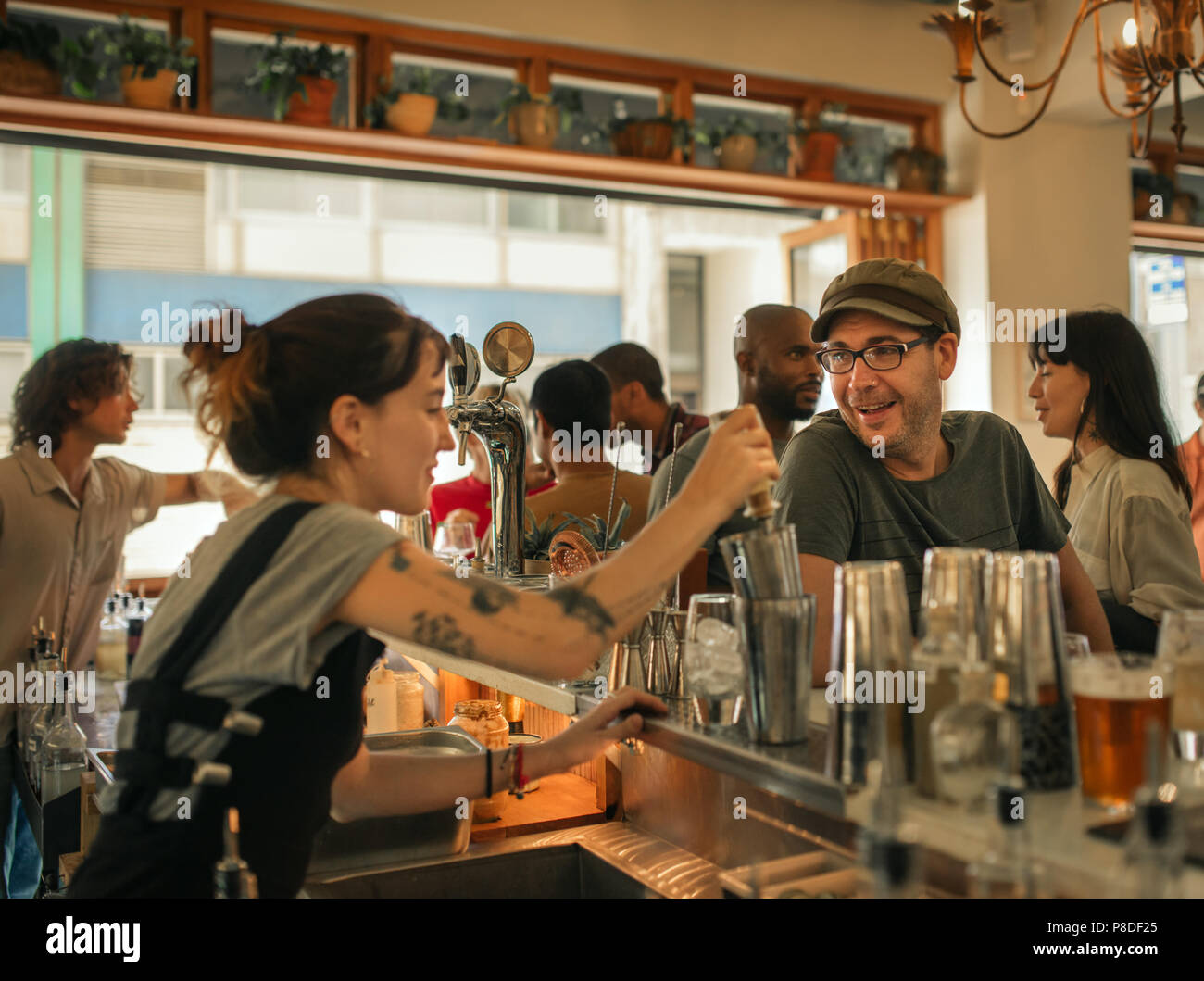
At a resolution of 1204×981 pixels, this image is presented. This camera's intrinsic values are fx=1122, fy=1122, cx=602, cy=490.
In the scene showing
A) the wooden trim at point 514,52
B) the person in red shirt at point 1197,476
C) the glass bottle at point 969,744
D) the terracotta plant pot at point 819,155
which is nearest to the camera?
the glass bottle at point 969,744

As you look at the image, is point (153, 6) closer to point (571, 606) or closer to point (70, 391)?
point (70, 391)

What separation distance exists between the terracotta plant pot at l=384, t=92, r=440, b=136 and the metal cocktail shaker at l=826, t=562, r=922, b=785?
4025 millimetres

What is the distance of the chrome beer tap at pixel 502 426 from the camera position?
2.41 meters

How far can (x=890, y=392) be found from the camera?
6.77ft

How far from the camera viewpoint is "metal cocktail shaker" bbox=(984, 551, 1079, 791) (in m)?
1.06

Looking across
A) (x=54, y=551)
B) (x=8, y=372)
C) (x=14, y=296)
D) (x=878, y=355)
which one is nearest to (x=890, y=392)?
(x=878, y=355)

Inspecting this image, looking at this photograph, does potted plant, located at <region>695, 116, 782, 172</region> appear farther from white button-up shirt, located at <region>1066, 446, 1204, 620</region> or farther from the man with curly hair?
the man with curly hair

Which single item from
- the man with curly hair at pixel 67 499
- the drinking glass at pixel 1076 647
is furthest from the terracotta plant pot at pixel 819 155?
the drinking glass at pixel 1076 647

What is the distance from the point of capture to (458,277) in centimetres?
812

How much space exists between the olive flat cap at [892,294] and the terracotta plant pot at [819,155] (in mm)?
3618

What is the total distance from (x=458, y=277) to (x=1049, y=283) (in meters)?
4.10

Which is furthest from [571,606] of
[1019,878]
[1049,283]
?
[1049,283]

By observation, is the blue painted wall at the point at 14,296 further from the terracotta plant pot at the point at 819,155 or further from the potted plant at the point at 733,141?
the terracotta plant pot at the point at 819,155

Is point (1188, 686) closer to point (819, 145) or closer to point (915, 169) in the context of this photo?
point (819, 145)
